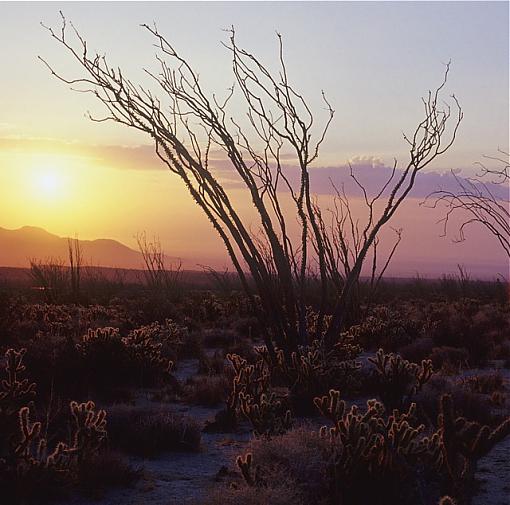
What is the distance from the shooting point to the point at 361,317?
18875 mm

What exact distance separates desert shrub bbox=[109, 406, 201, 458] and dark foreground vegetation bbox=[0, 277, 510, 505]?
0.01 metres

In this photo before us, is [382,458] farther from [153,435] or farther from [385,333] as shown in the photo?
[385,333]

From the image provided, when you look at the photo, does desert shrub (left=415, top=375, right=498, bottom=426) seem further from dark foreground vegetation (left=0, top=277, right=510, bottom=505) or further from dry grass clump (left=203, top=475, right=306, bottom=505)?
dry grass clump (left=203, top=475, right=306, bottom=505)

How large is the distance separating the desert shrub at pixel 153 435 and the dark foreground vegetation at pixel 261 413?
0.05 ft

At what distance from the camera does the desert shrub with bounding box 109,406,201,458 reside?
7.22 meters

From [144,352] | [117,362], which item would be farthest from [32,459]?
[144,352]

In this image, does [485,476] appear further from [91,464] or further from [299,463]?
[91,464]

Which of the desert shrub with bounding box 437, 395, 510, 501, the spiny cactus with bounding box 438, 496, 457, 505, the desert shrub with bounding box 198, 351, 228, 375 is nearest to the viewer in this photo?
the spiny cactus with bounding box 438, 496, 457, 505

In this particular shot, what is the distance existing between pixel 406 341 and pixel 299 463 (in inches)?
419

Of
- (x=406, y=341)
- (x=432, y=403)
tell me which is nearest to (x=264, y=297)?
(x=432, y=403)

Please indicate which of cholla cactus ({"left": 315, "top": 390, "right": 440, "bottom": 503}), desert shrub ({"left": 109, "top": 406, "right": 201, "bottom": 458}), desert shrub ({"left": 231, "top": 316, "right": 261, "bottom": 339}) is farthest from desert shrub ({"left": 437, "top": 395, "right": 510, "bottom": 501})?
desert shrub ({"left": 231, "top": 316, "right": 261, "bottom": 339})

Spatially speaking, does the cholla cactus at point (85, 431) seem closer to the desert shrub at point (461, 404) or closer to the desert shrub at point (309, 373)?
the desert shrub at point (309, 373)

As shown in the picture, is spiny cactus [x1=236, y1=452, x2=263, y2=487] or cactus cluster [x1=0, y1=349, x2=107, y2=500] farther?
cactus cluster [x1=0, y1=349, x2=107, y2=500]

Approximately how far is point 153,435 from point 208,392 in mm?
2597
